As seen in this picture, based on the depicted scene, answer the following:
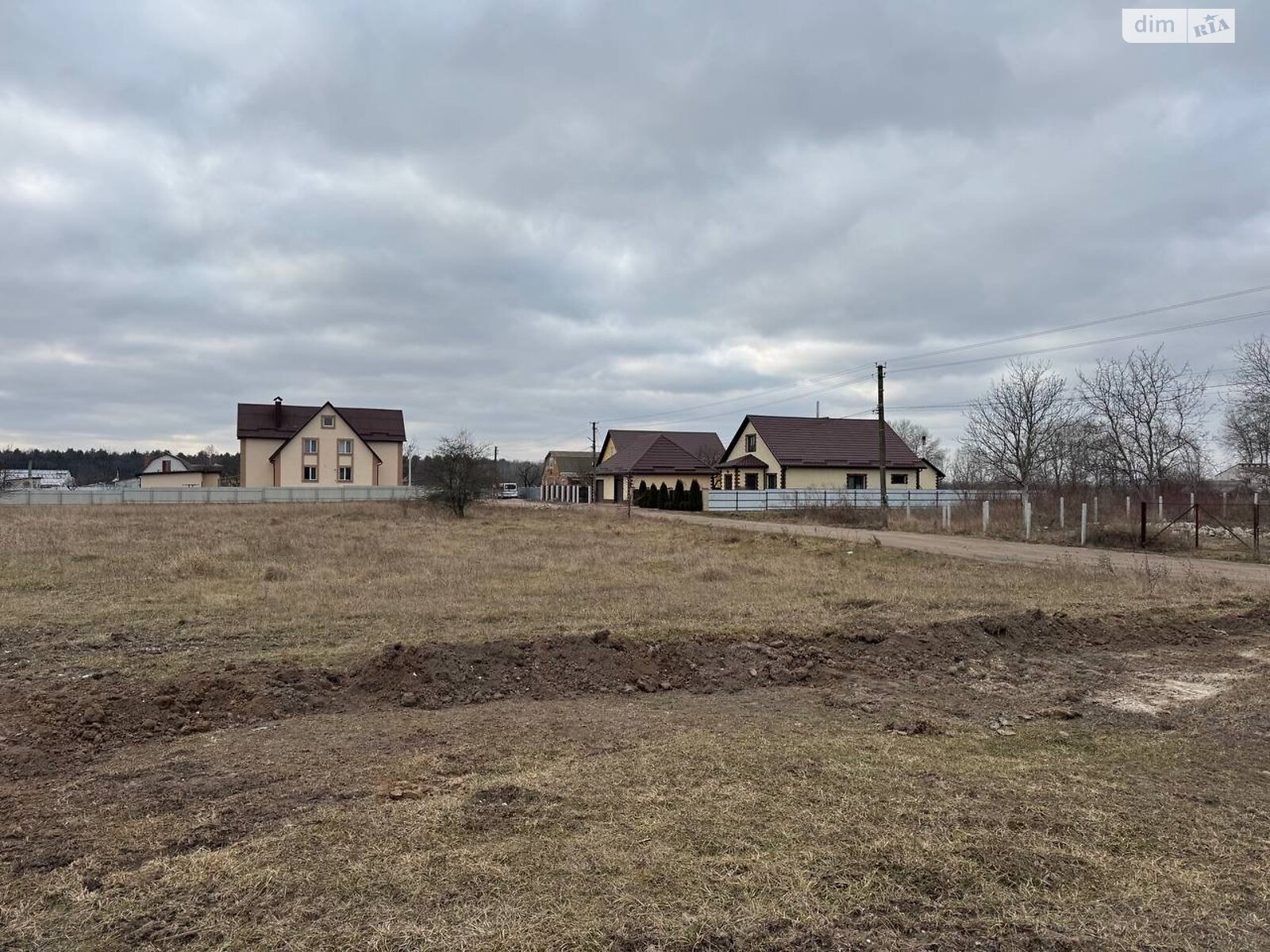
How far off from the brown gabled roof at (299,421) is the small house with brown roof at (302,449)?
0.19 feet

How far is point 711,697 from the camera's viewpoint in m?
6.64

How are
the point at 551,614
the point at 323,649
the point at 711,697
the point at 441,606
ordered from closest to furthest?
1. the point at 711,697
2. the point at 323,649
3. the point at 551,614
4. the point at 441,606

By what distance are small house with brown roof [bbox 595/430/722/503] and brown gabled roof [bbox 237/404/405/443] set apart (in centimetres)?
1822

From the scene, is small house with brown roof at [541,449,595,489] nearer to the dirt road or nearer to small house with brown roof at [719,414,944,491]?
small house with brown roof at [719,414,944,491]

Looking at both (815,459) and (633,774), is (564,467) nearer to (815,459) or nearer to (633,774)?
(815,459)

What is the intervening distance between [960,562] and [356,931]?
16452 millimetres

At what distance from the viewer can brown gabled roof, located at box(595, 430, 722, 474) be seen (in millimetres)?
58250

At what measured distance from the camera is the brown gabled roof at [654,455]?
58250 mm

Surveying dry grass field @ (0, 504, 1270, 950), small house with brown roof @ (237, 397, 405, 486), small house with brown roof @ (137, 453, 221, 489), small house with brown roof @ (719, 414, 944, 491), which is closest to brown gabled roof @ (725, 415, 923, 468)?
small house with brown roof @ (719, 414, 944, 491)

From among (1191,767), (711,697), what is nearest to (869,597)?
(711,697)

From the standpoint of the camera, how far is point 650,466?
5806 cm

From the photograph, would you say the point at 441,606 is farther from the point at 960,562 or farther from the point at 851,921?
Result: the point at 960,562

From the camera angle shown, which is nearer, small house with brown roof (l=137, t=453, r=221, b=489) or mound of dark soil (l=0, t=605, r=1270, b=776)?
mound of dark soil (l=0, t=605, r=1270, b=776)

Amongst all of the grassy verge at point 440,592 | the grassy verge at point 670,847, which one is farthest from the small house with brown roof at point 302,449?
the grassy verge at point 670,847
